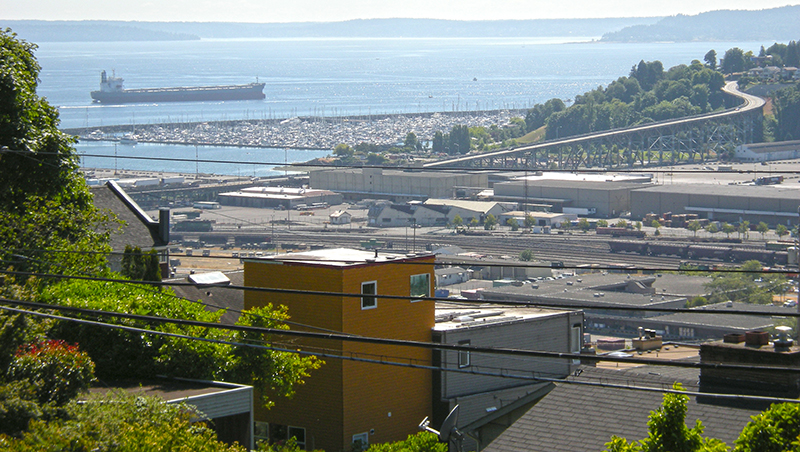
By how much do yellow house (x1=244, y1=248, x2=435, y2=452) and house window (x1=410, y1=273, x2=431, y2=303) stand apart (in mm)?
53

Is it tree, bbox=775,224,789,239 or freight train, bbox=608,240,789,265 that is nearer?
freight train, bbox=608,240,789,265

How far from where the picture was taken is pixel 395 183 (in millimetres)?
55875

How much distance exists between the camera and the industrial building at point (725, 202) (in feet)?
153

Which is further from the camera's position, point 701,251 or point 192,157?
point 192,157

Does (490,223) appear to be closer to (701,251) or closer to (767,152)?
(701,251)

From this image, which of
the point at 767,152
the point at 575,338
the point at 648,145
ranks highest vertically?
the point at 648,145

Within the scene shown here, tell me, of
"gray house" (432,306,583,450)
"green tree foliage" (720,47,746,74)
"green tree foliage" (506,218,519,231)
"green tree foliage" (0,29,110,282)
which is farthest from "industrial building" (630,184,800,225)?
"green tree foliage" (720,47,746,74)

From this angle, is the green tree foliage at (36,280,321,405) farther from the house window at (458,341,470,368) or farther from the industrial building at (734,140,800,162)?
the industrial building at (734,140,800,162)

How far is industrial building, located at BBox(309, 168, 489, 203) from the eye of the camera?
54.4 m

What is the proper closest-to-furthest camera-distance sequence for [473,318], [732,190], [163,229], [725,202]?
[473,318] → [163,229] → [725,202] → [732,190]

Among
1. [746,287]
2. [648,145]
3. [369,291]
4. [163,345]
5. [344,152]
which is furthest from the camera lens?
[344,152]

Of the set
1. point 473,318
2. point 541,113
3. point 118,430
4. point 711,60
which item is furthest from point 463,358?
point 711,60

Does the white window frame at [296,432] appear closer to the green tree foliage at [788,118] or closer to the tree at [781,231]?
the tree at [781,231]

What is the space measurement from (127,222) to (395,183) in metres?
43.8
